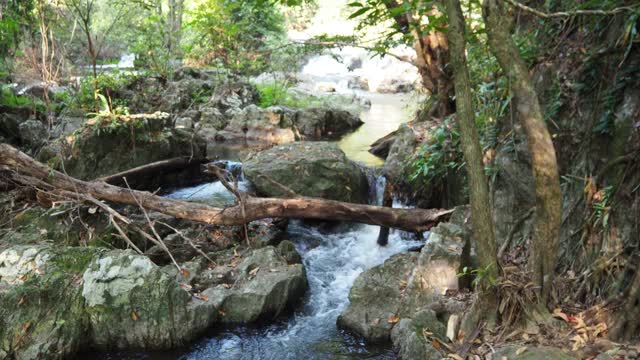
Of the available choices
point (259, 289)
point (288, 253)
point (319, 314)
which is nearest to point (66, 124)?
point (288, 253)

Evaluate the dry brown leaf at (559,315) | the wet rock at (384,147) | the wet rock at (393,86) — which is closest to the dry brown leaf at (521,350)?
the dry brown leaf at (559,315)

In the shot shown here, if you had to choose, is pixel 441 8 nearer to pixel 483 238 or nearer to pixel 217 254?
pixel 483 238

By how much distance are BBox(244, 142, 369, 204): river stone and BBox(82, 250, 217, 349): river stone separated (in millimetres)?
3256

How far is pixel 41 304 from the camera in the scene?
15.7ft

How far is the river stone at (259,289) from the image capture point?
5449mm

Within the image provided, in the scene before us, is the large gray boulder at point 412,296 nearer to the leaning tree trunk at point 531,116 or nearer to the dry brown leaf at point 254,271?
the dry brown leaf at point 254,271

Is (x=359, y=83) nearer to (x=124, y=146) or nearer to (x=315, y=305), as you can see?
(x=124, y=146)

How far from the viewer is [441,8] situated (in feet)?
11.2

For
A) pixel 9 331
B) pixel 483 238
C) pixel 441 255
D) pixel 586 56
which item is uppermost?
pixel 586 56

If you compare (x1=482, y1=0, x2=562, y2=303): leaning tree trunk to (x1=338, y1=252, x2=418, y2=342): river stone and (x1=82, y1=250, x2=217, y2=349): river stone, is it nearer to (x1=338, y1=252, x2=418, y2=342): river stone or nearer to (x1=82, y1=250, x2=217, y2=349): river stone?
(x1=338, y1=252, x2=418, y2=342): river stone

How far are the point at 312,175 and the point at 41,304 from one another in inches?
180

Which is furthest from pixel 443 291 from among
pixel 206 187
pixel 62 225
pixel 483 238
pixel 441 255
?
pixel 206 187

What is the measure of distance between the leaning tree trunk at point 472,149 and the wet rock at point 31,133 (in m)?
9.58

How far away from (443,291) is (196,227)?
155 inches
